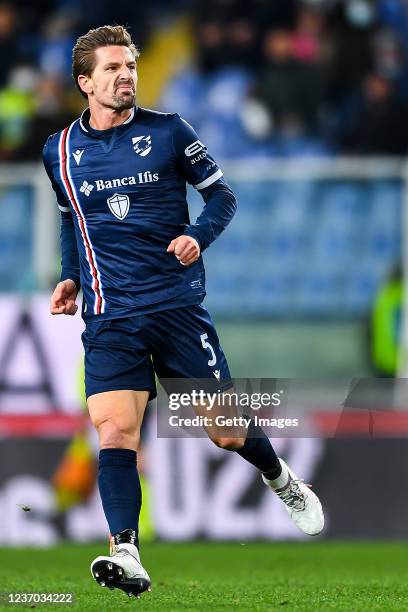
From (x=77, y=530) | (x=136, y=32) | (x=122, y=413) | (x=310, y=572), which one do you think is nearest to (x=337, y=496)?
(x=77, y=530)

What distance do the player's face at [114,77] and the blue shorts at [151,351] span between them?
90cm

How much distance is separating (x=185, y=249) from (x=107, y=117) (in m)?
0.76

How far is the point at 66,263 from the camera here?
652 cm

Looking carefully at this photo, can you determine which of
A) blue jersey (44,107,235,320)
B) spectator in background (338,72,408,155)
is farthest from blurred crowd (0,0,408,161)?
blue jersey (44,107,235,320)

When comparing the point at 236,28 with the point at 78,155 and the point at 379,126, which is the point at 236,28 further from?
the point at 78,155

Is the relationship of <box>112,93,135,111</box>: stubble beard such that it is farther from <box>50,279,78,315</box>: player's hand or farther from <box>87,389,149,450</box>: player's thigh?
<box>87,389,149,450</box>: player's thigh

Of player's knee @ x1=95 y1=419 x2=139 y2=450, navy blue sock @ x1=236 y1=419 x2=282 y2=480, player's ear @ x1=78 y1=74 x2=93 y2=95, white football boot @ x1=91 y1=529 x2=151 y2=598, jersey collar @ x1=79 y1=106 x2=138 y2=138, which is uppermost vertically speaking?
player's ear @ x1=78 y1=74 x2=93 y2=95

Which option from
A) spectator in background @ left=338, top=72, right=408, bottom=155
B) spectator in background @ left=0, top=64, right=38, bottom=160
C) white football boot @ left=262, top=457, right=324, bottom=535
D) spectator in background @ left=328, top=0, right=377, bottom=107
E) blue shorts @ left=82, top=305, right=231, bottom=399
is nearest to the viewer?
blue shorts @ left=82, top=305, right=231, bottom=399

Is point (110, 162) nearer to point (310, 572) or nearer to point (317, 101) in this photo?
point (310, 572)

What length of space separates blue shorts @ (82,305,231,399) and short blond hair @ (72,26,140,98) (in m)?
1.07

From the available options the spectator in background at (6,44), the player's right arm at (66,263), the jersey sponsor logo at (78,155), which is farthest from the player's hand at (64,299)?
the spectator in background at (6,44)

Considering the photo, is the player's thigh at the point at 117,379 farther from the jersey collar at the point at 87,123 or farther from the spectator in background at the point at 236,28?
the spectator in background at the point at 236,28

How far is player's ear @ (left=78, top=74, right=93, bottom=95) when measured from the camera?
6195 mm

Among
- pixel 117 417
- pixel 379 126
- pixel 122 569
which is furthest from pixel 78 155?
Answer: pixel 379 126
